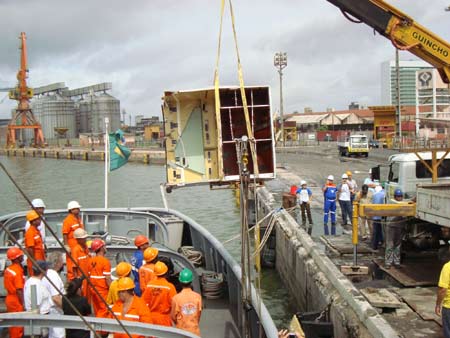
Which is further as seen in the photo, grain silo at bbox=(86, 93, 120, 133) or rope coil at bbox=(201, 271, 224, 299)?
grain silo at bbox=(86, 93, 120, 133)

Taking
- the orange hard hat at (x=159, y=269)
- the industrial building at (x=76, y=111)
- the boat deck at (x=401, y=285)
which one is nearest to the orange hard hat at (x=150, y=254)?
the orange hard hat at (x=159, y=269)

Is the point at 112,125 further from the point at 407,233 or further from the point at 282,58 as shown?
the point at 407,233

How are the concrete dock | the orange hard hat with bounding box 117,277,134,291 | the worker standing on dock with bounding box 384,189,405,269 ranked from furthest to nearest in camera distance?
the worker standing on dock with bounding box 384,189,405,269 → the concrete dock → the orange hard hat with bounding box 117,277,134,291

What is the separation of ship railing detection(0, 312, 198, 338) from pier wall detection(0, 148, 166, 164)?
5113cm

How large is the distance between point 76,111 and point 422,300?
443 ft

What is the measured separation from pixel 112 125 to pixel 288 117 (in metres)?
43.5

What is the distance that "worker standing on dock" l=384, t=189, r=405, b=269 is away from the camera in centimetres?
1030

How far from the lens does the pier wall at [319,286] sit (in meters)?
6.69

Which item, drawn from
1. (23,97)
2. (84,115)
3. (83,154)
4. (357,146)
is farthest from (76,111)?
(357,146)

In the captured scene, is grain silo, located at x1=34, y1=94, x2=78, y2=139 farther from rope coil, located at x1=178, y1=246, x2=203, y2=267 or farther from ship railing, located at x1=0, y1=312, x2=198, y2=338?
ship railing, located at x1=0, y1=312, x2=198, y2=338

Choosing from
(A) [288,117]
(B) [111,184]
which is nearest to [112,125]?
(A) [288,117]

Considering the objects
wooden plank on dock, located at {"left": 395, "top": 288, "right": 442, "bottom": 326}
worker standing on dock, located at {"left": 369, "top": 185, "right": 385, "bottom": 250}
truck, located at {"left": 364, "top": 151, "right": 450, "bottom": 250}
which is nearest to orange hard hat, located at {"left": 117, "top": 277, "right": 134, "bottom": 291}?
wooden plank on dock, located at {"left": 395, "top": 288, "right": 442, "bottom": 326}

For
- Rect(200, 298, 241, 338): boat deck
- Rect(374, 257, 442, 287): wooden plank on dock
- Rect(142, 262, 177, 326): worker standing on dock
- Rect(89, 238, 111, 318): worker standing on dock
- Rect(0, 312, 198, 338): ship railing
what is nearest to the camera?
Rect(0, 312, 198, 338): ship railing

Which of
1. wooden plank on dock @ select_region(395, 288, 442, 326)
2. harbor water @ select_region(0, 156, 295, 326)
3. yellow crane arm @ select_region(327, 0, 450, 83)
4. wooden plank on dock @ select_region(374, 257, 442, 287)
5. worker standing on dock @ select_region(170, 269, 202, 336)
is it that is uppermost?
yellow crane arm @ select_region(327, 0, 450, 83)
